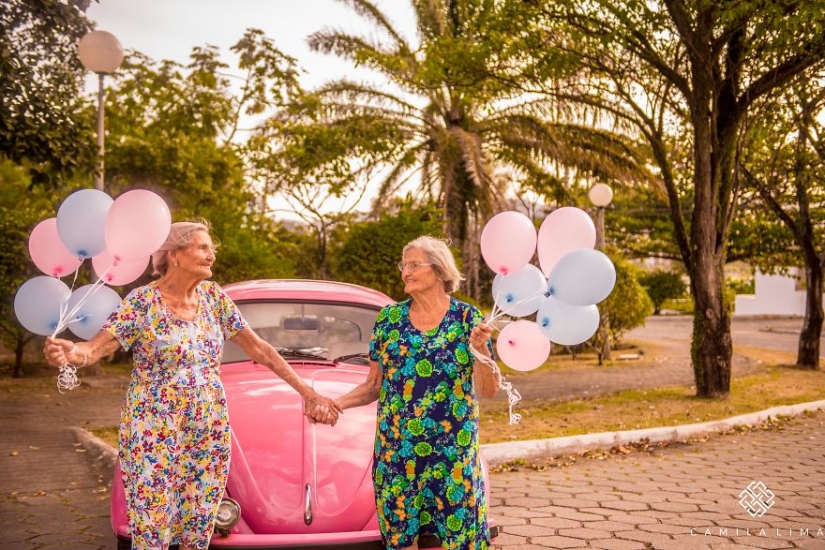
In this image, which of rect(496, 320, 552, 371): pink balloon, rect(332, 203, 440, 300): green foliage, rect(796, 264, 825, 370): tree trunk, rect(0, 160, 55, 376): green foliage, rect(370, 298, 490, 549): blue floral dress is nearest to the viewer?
rect(370, 298, 490, 549): blue floral dress

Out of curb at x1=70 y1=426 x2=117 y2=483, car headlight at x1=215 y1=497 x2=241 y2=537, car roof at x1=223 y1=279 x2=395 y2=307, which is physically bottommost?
curb at x1=70 y1=426 x2=117 y2=483

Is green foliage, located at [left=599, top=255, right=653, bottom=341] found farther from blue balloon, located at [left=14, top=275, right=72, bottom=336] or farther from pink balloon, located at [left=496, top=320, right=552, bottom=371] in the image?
blue balloon, located at [left=14, top=275, right=72, bottom=336]

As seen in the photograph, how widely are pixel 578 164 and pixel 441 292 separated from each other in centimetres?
1557

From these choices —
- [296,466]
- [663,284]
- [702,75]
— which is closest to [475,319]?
[296,466]

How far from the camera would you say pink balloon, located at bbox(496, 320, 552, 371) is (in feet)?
13.7

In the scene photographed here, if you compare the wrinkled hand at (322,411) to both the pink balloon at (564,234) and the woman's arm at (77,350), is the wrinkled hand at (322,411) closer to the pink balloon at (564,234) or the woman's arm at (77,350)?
the woman's arm at (77,350)

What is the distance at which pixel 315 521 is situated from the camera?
4.12 m

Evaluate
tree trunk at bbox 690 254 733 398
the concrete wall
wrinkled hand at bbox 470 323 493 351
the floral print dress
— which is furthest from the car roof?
the concrete wall

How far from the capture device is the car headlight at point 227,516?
13.3 feet

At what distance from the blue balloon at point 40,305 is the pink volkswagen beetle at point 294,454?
2.99 ft

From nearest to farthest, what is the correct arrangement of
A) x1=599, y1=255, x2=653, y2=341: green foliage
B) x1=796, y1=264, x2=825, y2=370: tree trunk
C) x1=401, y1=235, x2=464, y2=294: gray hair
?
x1=401, y1=235, x2=464, y2=294: gray hair < x1=796, y1=264, x2=825, y2=370: tree trunk < x1=599, y1=255, x2=653, y2=341: green foliage

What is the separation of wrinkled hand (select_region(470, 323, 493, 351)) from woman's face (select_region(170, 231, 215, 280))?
4.09ft

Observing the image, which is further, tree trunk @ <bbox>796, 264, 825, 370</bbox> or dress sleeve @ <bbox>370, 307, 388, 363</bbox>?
tree trunk @ <bbox>796, 264, 825, 370</bbox>

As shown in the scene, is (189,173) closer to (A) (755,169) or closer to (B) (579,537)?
(A) (755,169)
